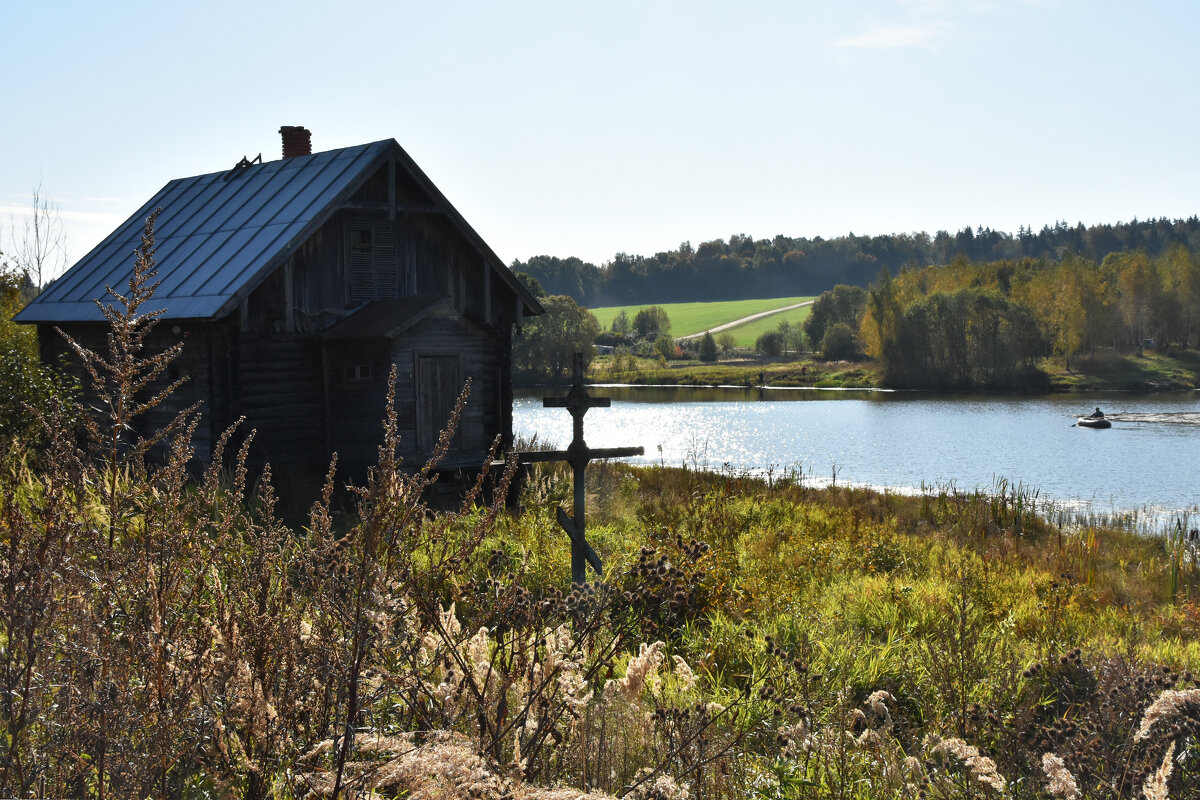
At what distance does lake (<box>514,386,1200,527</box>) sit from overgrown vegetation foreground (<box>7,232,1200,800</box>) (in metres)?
12.9

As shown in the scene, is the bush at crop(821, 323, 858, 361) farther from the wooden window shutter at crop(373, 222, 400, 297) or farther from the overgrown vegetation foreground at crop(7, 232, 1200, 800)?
the overgrown vegetation foreground at crop(7, 232, 1200, 800)

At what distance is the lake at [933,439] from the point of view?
2701cm

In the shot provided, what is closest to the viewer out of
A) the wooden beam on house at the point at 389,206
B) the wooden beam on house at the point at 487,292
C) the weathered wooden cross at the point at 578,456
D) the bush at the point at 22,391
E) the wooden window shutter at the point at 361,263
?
the weathered wooden cross at the point at 578,456

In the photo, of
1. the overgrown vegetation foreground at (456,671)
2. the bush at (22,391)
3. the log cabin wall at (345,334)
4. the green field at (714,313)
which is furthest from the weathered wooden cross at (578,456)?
the green field at (714,313)

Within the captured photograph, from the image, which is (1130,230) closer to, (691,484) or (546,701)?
(691,484)

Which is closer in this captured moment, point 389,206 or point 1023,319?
point 389,206

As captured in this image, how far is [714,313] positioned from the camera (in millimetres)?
151125

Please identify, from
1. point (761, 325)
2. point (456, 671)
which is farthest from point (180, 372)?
point (761, 325)

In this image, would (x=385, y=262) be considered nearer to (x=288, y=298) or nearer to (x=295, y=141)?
(x=288, y=298)

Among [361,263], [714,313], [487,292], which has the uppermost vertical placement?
[714,313]

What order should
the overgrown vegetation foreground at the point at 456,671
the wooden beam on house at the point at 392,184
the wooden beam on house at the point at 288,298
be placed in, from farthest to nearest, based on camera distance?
the wooden beam on house at the point at 392,184
the wooden beam on house at the point at 288,298
the overgrown vegetation foreground at the point at 456,671

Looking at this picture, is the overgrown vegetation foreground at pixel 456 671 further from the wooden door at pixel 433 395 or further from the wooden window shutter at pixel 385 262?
the wooden window shutter at pixel 385 262

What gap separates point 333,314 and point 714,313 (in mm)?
136795

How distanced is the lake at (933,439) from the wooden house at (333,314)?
5.70 meters
